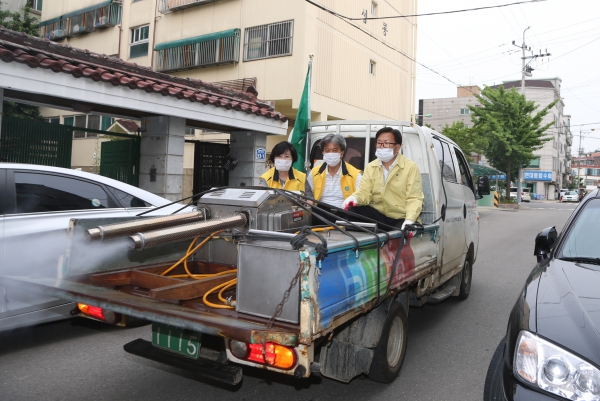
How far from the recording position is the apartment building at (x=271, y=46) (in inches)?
635

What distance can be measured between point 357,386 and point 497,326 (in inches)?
93.3

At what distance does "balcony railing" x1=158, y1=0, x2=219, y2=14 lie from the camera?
60.3 feet

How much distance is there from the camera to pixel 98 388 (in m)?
3.55

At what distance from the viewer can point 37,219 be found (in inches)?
166

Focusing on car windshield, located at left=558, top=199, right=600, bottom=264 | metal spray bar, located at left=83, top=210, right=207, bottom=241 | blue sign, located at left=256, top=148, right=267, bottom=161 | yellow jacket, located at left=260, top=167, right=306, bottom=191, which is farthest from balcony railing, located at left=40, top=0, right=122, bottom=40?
car windshield, located at left=558, top=199, right=600, bottom=264

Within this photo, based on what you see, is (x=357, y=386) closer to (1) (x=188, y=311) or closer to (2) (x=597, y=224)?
(1) (x=188, y=311)

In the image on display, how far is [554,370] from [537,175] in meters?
70.5

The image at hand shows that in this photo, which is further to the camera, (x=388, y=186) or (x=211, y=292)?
(x=388, y=186)

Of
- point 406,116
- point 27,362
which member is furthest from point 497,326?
point 406,116

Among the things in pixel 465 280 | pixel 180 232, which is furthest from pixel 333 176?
pixel 465 280

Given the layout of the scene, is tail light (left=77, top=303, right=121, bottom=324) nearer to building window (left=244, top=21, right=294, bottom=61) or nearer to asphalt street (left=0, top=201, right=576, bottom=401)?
asphalt street (left=0, top=201, right=576, bottom=401)

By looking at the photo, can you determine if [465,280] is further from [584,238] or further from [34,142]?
[34,142]

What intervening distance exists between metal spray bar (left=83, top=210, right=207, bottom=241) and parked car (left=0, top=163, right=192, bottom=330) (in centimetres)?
61

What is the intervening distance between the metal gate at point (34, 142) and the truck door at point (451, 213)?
5.74 meters
